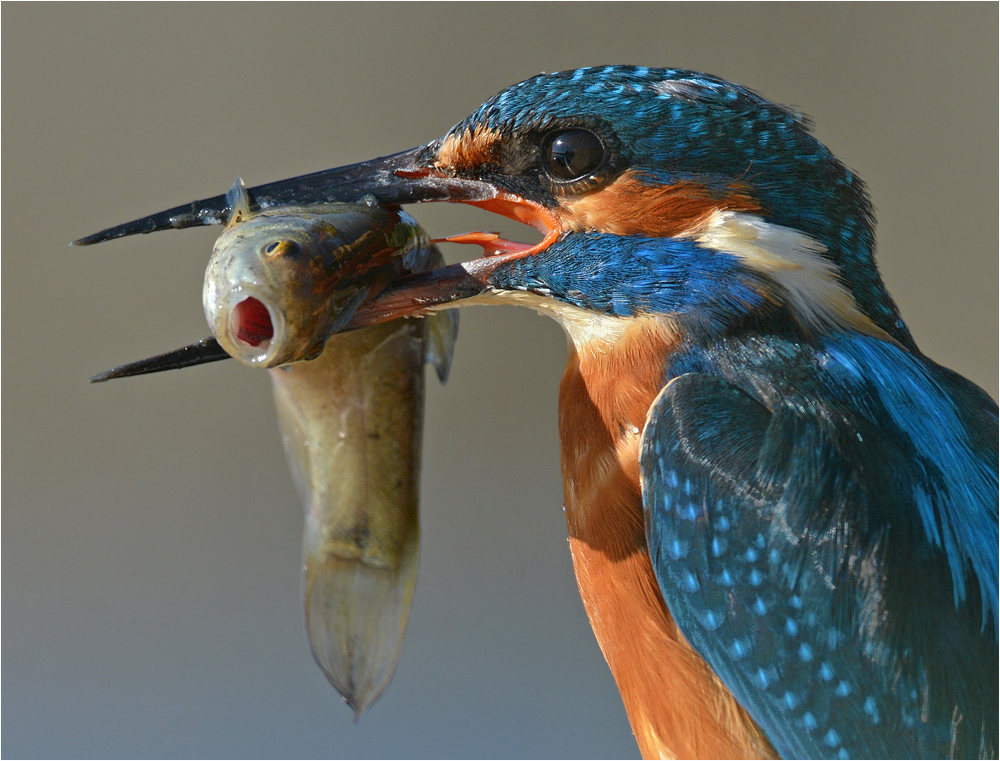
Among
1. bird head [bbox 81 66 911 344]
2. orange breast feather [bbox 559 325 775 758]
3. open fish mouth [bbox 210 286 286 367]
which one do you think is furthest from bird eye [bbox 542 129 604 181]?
open fish mouth [bbox 210 286 286 367]

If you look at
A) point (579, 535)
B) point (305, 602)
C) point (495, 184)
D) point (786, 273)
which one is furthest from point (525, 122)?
point (305, 602)

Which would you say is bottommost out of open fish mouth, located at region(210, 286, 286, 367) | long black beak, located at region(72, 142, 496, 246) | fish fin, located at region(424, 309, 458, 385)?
fish fin, located at region(424, 309, 458, 385)

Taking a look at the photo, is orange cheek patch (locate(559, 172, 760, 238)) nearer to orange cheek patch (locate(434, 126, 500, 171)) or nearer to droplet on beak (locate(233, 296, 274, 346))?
orange cheek patch (locate(434, 126, 500, 171))

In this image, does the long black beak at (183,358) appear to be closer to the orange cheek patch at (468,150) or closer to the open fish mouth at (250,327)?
the open fish mouth at (250,327)

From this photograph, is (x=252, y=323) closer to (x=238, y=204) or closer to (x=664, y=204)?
(x=238, y=204)

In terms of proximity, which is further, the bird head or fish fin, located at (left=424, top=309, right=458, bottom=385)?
fish fin, located at (left=424, top=309, right=458, bottom=385)

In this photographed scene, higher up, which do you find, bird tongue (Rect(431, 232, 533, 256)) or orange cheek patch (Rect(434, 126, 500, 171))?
orange cheek patch (Rect(434, 126, 500, 171))

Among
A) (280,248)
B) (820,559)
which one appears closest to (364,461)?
(280,248)
